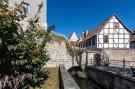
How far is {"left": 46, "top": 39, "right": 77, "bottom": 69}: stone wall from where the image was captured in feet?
95.0

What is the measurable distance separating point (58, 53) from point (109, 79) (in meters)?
9.92

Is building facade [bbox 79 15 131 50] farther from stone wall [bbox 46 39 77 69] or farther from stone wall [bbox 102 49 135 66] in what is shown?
stone wall [bbox 46 39 77 69]

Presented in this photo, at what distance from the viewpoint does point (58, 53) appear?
29.3 meters

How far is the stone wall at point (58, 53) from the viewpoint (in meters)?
29.0

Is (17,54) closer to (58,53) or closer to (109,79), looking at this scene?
(109,79)

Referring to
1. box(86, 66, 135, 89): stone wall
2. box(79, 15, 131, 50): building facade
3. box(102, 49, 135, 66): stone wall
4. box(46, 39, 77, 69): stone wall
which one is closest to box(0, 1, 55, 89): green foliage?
box(86, 66, 135, 89): stone wall

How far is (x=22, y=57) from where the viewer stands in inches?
572

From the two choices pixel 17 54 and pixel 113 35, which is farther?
pixel 113 35

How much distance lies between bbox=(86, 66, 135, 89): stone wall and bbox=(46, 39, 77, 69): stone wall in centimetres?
277

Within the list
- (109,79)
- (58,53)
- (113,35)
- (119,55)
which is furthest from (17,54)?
(113,35)

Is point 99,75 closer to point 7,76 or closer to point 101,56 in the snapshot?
point 101,56

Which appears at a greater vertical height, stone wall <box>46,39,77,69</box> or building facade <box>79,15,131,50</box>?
building facade <box>79,15,131,50</box>

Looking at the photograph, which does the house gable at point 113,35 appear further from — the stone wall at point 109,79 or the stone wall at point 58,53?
the stone wall at point 109,79

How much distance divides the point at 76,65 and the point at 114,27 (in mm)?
11607
